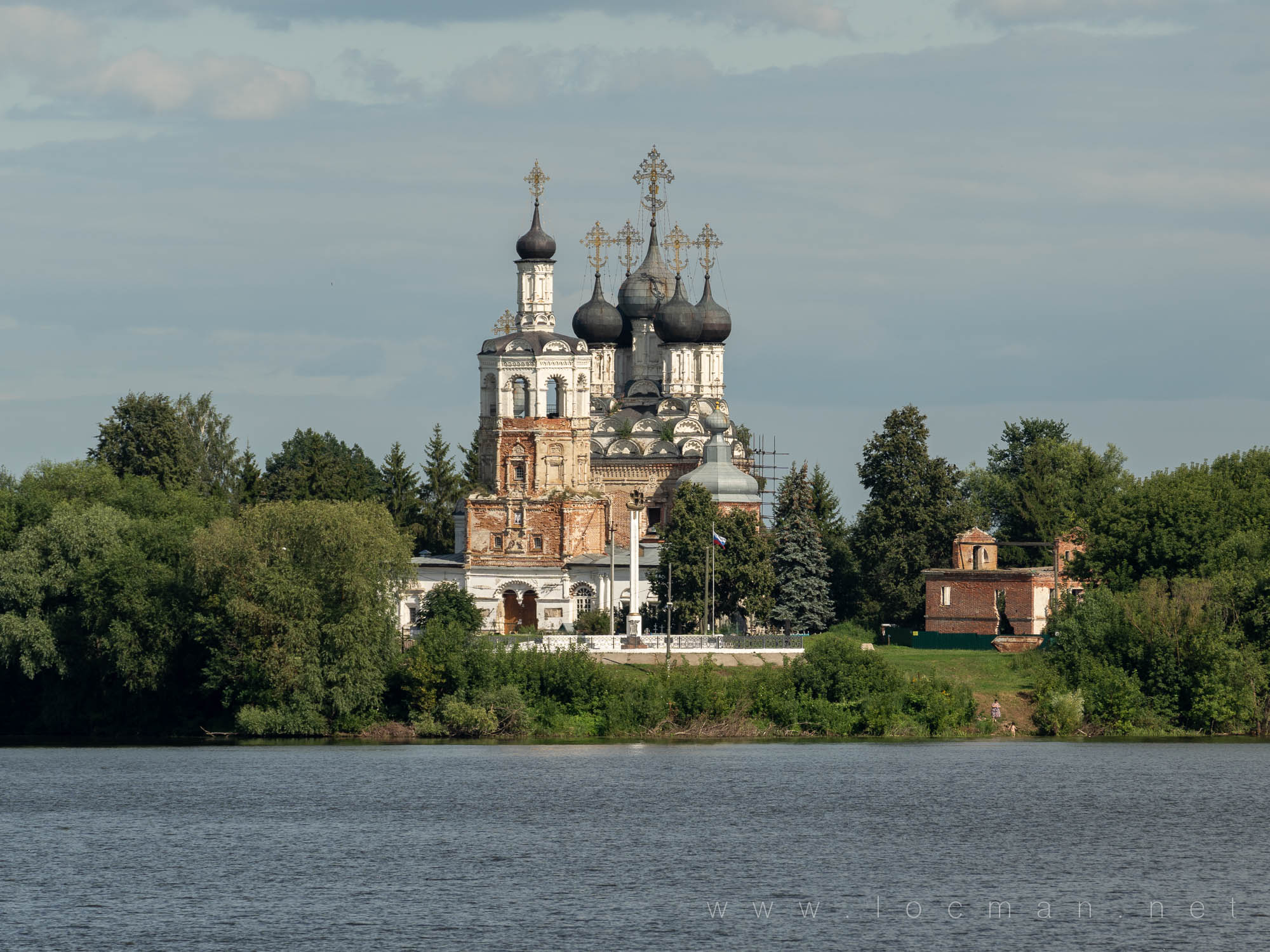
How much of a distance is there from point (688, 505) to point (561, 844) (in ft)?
110

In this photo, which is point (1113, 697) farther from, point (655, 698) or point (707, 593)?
point (707, 593)

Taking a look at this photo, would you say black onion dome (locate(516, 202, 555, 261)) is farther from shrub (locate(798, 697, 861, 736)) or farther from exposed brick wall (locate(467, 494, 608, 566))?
shrub (locate(798, 697, 861, 736))

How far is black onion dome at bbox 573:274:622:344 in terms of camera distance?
91562mm

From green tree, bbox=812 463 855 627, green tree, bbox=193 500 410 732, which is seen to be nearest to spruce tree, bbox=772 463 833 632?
green tree, bbox=812 463 855 627

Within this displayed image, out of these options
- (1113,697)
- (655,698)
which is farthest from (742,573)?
(1113,697)

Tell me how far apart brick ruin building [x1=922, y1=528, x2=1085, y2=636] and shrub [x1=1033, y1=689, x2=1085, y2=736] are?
12.8 metres

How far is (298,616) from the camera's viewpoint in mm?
53188

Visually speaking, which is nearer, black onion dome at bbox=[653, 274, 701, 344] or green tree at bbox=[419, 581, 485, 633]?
green tree at bbox=[419, 581, 485, 633]

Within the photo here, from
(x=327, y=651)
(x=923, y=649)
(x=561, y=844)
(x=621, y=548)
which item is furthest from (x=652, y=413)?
(x=561, y=844)

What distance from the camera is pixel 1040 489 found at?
84.4m

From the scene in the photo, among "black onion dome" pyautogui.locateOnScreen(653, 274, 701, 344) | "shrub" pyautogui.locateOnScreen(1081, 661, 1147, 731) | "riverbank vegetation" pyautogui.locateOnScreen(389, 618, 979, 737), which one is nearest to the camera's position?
"riverbank vegetation" pyautogui.locateOnScreen(389, 618, 979, 737)

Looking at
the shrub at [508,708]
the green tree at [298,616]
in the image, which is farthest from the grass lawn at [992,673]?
the green tree at [298,616]

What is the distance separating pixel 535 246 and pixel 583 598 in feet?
47.3

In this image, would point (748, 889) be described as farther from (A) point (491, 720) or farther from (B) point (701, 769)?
(A) point (491, 720)
